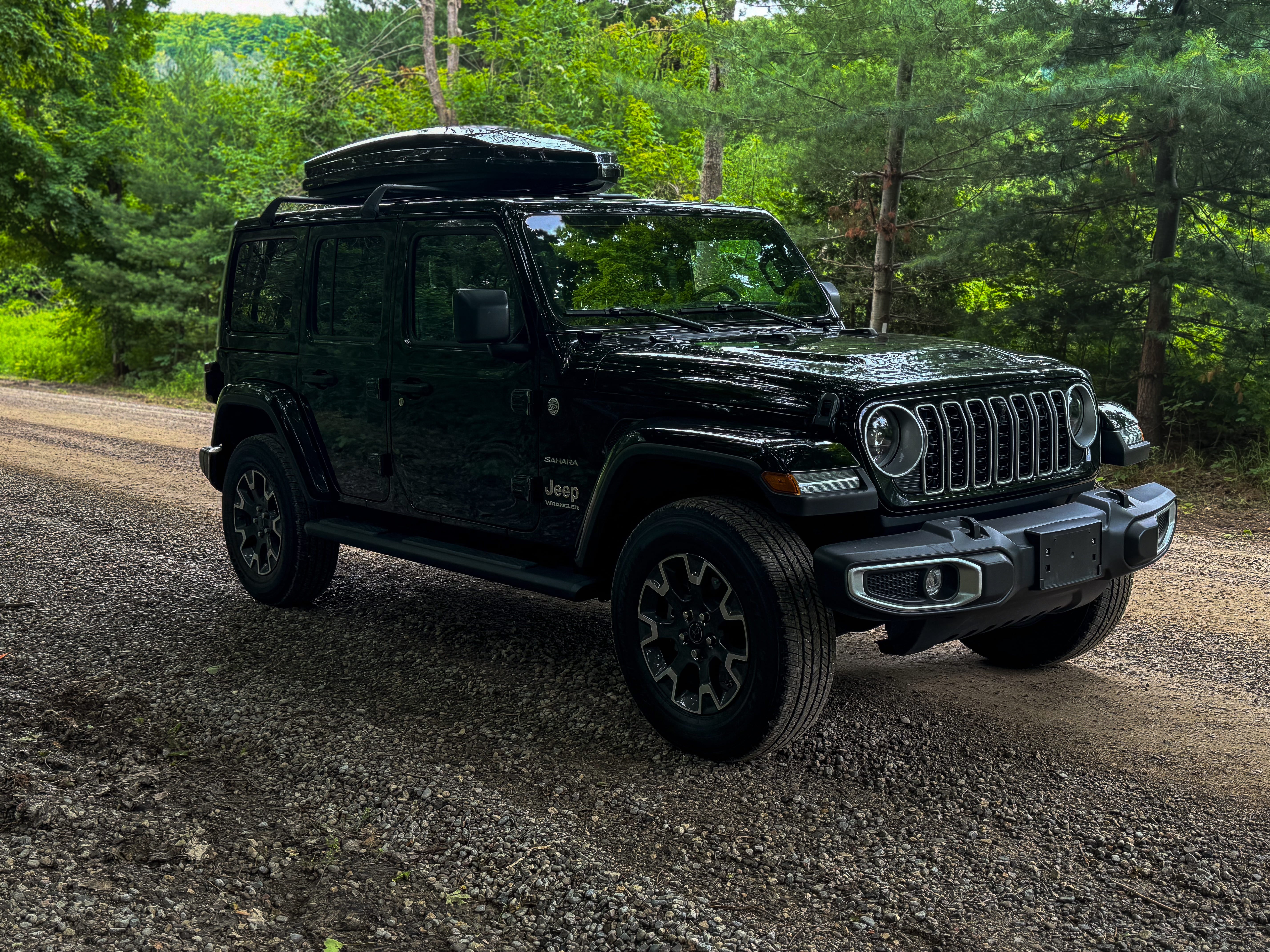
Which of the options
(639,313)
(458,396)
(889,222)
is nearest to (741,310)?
(639,313)

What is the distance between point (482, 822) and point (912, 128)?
31.9ft

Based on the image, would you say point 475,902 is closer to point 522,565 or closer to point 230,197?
point 522,565

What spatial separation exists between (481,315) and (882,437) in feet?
5.47

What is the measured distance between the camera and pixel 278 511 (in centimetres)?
620

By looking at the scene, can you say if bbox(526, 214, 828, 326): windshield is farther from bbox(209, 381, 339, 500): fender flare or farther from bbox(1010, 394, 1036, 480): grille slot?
bbox(209, 381, 339, 500): fender flare

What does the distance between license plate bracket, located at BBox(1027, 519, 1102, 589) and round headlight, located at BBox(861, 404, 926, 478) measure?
0.48 meters

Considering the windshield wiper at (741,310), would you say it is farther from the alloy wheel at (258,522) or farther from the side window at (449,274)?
the alloy wheel at (258,522)

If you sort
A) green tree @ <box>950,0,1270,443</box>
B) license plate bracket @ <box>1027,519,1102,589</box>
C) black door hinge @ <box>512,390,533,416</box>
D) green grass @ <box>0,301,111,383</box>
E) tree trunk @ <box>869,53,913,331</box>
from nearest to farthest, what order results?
license plate bracket @ <box>1027,519,1102,589</box>
black door hinge @ <box>512,390,533,416</box>
green tree @ <box>950,0,1270,443</box>
tree trunk @ <box>869,53,913,331</box>
green grass @ <box>0,301,111,383</box>

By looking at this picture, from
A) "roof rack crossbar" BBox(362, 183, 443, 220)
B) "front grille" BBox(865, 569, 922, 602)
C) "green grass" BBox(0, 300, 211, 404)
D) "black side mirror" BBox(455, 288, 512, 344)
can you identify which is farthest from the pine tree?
"green grass" BBox(0, 300, 211, 404)

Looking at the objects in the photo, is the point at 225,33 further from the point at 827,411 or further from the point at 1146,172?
the point at 827,411

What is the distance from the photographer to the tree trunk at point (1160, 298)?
10570 mm

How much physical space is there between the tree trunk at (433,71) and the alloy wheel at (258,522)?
63.6 feet

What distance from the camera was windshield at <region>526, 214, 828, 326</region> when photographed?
194 inches

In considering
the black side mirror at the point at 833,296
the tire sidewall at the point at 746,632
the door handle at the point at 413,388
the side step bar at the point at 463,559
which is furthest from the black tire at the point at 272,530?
the black side mirror at the point at 833,296
